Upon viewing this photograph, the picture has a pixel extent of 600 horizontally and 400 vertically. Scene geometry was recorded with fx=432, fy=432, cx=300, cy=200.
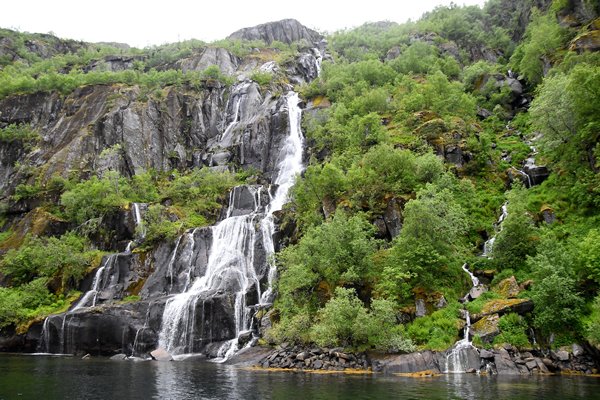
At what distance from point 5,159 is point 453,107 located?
78.2 m

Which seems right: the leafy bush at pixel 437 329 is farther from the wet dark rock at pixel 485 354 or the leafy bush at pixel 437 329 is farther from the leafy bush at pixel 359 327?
the wet dark rock at pixel 485 354

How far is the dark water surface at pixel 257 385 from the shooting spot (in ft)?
68.0

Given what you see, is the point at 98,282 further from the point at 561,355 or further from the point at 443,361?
the point at 561,355

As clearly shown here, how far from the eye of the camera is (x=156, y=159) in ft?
263

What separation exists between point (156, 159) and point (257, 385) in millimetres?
63455

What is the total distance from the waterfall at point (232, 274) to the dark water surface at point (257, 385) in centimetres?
1045

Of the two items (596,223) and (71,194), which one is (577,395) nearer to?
(596,223)

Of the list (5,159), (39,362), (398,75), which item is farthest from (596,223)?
(5,159)

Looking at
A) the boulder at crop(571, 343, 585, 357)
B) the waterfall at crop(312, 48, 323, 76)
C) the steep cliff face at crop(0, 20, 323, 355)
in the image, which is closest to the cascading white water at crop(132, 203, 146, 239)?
the steep cliff face at crop(0, 20, 323, 355)

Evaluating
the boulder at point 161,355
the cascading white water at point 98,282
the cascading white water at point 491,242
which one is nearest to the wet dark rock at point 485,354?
the cascading white water at point 491,242

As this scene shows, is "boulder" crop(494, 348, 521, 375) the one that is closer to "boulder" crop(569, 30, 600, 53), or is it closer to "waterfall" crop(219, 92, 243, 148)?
"boulder" crop(569, 30, 600, 53)

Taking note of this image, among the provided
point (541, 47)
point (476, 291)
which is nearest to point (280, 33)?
point (541, 47)

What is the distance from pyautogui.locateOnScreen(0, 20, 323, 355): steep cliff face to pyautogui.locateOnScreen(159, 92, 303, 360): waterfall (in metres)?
0.21

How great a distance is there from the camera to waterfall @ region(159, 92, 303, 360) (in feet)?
138
